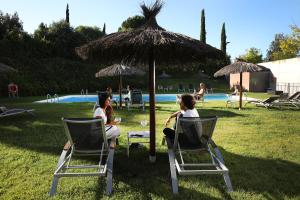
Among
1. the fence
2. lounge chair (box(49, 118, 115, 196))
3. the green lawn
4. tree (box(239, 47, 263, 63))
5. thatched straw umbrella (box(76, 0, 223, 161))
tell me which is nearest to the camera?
the green lawn

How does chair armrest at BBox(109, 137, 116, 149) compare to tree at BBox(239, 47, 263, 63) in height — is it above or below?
below

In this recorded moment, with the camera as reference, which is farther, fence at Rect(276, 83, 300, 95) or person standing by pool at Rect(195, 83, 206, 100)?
fence at Rect(276, 83, 300, 95)

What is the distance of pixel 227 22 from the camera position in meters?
44.4

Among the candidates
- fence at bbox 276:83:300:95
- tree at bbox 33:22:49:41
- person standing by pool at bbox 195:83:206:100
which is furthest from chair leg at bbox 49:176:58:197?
tree at bbox 33:22:49:41

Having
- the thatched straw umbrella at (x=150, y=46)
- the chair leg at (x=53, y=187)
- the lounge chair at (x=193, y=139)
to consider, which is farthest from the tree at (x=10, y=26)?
the lounge chair at (x=193, y=139)

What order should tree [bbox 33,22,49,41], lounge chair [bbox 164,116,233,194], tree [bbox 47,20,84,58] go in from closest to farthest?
lounge chair [bbox 164,116,233,194]
tree [bbox 47,20,84,58]
tree [bbox 33,22,49,41]

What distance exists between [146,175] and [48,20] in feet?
124

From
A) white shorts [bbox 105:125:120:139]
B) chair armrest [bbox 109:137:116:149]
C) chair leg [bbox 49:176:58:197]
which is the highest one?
white shorts [bbox 105:125:120:139]

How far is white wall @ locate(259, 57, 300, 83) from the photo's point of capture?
2329 cm

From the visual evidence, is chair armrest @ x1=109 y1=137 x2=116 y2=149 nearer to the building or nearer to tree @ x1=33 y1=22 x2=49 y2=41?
the building

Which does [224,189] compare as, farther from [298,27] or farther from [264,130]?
[298,27]

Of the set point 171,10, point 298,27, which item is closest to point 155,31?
point 171,10

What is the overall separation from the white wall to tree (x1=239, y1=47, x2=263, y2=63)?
22.7 meters

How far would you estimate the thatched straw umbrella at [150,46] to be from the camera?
4328mm
